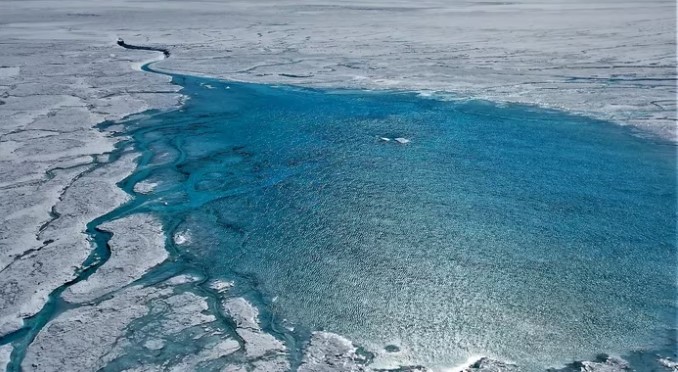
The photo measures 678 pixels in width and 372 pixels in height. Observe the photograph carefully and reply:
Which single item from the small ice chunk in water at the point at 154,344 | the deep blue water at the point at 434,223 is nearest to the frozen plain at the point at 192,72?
the small ice chunk in water at the point at 154,344

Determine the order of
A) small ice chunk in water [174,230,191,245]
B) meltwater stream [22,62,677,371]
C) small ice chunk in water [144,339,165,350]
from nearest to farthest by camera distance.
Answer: small ice chunk in water [144,339,165,350], meltwater stream [22,62,677,371], small ice chunk in water [174,230,191,245]

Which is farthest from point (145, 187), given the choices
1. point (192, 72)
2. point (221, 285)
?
point (192, 72)

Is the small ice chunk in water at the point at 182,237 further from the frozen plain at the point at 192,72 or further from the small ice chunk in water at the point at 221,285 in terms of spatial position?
the small ice chunk in water at the point at 221,285

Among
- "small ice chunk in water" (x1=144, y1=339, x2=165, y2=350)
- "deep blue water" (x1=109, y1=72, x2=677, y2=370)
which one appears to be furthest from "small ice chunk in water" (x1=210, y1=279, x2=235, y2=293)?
"small ice chunk in water" (x1=144, y1=339, x2=165, y2=350)

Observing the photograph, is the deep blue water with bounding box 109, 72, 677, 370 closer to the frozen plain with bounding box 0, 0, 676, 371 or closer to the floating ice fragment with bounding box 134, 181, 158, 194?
the floating ice fragment with bounding box 134, 181, 158, 194

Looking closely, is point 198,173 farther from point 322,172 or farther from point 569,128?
point 569,128
